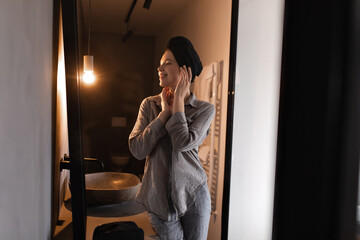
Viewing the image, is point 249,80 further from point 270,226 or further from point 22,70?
point 22,70

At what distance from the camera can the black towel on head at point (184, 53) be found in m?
1.00

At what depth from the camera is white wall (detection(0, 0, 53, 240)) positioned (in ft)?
1.35

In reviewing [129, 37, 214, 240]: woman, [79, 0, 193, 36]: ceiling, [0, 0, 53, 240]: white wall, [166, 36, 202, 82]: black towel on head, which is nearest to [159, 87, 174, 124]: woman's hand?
[129, 37, 214, 240]: woman

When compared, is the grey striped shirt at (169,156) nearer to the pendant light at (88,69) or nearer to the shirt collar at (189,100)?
the shirt collar at (189,100)

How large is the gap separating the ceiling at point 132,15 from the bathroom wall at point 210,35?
30 millimetres

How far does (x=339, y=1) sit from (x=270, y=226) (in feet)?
3.56

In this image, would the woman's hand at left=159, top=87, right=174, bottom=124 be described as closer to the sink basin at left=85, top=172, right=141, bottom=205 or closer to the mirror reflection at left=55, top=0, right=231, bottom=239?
the mirror reflection at left=55, top=0, right=231, bottom=239

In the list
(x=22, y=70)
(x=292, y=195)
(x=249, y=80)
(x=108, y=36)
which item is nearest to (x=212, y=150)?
(x=249, y=80)

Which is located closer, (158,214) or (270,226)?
(158,214)

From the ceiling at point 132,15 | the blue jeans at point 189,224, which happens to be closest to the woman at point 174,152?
the blue jeans at point 189,224

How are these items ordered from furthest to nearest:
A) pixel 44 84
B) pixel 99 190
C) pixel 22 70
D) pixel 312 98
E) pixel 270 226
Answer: pixel 270 226
pixel 312 98
pixel 99 190
pixel 44 84
pixel 22 70

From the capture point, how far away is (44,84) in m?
0.70

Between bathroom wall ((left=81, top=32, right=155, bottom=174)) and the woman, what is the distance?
5 cm

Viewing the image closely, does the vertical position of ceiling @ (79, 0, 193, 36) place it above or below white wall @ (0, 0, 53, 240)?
above
